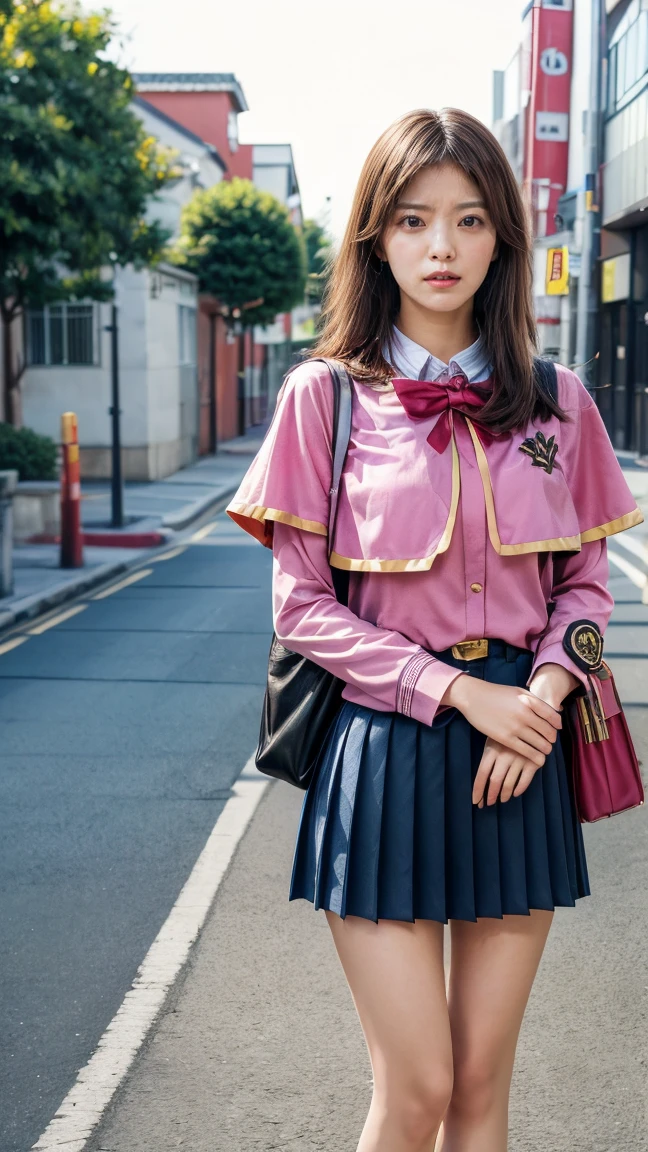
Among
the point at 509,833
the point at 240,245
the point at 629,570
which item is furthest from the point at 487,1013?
the point at 240,245

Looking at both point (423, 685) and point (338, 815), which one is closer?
point (423, 685)

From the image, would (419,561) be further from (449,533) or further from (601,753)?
(601,753)

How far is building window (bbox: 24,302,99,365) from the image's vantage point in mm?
23938

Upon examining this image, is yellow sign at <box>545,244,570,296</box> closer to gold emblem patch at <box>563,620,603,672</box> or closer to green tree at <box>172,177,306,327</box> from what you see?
gold emblem patch at <box>563,620,603,672</box>

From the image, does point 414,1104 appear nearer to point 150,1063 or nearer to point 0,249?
point 150,1063

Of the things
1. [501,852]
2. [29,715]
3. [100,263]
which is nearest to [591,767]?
[501,852]

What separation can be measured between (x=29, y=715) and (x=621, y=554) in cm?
813

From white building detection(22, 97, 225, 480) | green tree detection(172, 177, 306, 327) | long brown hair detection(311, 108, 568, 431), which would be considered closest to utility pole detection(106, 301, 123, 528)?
white building detection(22, 97, 225, 480)

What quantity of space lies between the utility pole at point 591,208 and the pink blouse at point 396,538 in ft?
51.5

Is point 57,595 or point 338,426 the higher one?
point 338,426

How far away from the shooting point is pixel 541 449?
7.27 ft

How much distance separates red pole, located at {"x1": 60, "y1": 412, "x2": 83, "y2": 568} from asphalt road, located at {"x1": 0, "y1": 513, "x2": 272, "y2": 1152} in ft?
8.51

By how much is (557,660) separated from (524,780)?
0.19m

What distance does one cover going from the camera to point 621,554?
46.0ft
